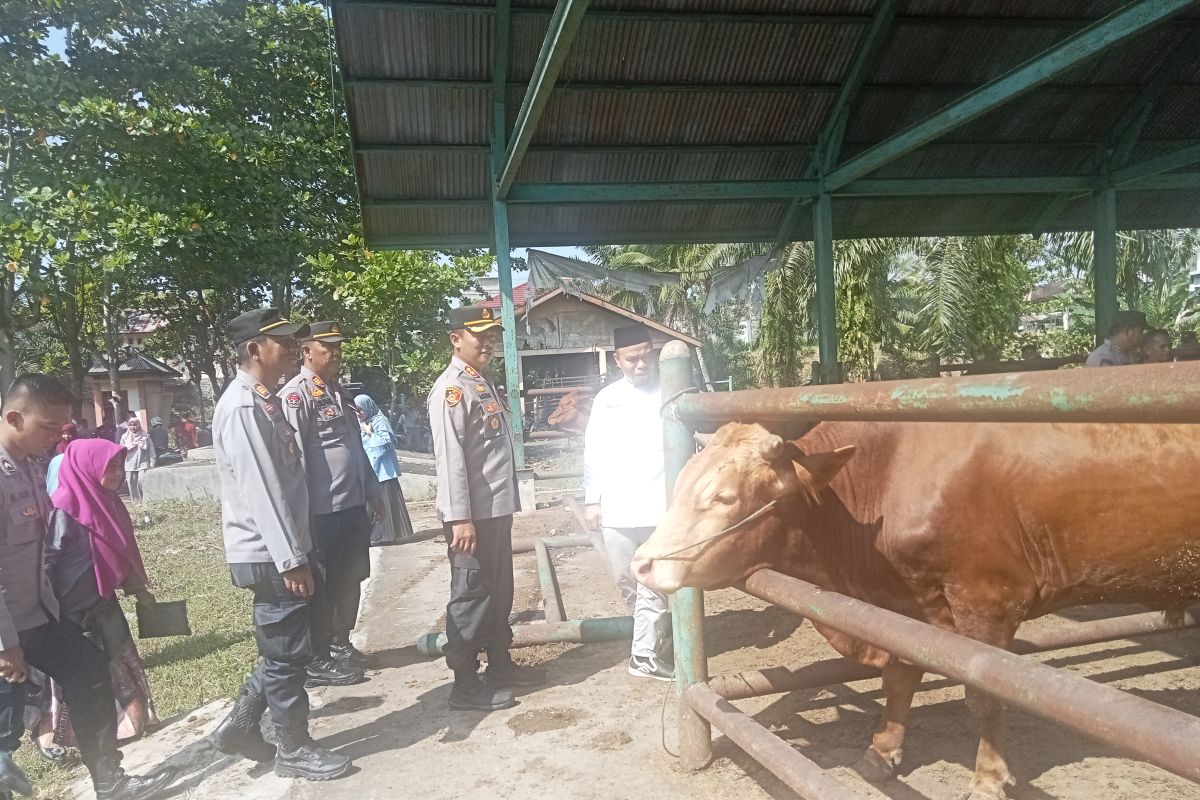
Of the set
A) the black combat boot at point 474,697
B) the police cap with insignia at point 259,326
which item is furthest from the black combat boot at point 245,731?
the police cap with insignia at point 259,326

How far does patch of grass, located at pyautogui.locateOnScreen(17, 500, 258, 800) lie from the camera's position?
14.8 feet

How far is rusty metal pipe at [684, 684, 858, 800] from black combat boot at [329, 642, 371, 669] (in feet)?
8.03

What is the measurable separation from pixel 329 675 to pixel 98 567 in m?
1.33

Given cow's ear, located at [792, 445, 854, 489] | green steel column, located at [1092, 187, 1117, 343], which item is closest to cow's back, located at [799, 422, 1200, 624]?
cow's ear, located at [792, 445, 854, 489]

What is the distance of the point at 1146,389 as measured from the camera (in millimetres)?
1254

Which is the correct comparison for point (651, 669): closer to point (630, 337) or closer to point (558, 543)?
point (630, 337)

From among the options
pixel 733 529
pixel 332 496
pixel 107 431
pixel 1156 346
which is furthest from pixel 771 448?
pixel 107 431

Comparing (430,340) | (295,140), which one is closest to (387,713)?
(295,140)

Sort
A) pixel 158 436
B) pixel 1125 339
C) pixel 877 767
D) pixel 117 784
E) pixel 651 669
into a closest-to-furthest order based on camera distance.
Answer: pixel 877 767 < pixel 117 784 < pixel 651 669 < pixel 1125 339 < pixel 158 436

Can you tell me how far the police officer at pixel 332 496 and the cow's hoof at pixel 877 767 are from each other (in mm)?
2801

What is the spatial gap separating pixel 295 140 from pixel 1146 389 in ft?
46.2

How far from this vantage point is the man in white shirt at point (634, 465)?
4.34 meters

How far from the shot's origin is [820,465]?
105 inches

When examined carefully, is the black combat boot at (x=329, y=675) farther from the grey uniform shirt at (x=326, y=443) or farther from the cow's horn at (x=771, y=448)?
the cow's horn at (x=771, y=448)
